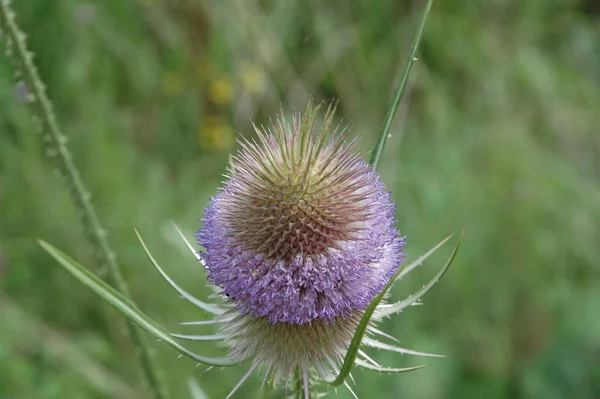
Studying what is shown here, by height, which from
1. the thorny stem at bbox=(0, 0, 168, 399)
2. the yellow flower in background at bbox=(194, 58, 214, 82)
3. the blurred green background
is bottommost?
the thorny stem at bbox=(0, 0, 168, 399)

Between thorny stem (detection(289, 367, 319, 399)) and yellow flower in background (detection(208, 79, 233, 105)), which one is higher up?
yellow flower in background (detection(208, 79, 233, 105))

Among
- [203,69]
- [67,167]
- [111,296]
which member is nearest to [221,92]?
[203,69]

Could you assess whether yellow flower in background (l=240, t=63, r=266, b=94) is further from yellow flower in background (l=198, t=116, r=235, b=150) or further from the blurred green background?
yellow flower in background (l=198, t=116, r=235, b=150)

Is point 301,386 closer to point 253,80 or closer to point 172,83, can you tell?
point 253,80

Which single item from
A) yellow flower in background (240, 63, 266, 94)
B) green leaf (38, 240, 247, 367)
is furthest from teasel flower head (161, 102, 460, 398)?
yellow flower in background (240, 63, 266, 94)

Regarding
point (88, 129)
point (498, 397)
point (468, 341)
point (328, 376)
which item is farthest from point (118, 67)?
point (328, 376)

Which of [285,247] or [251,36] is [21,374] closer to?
[285,247]
